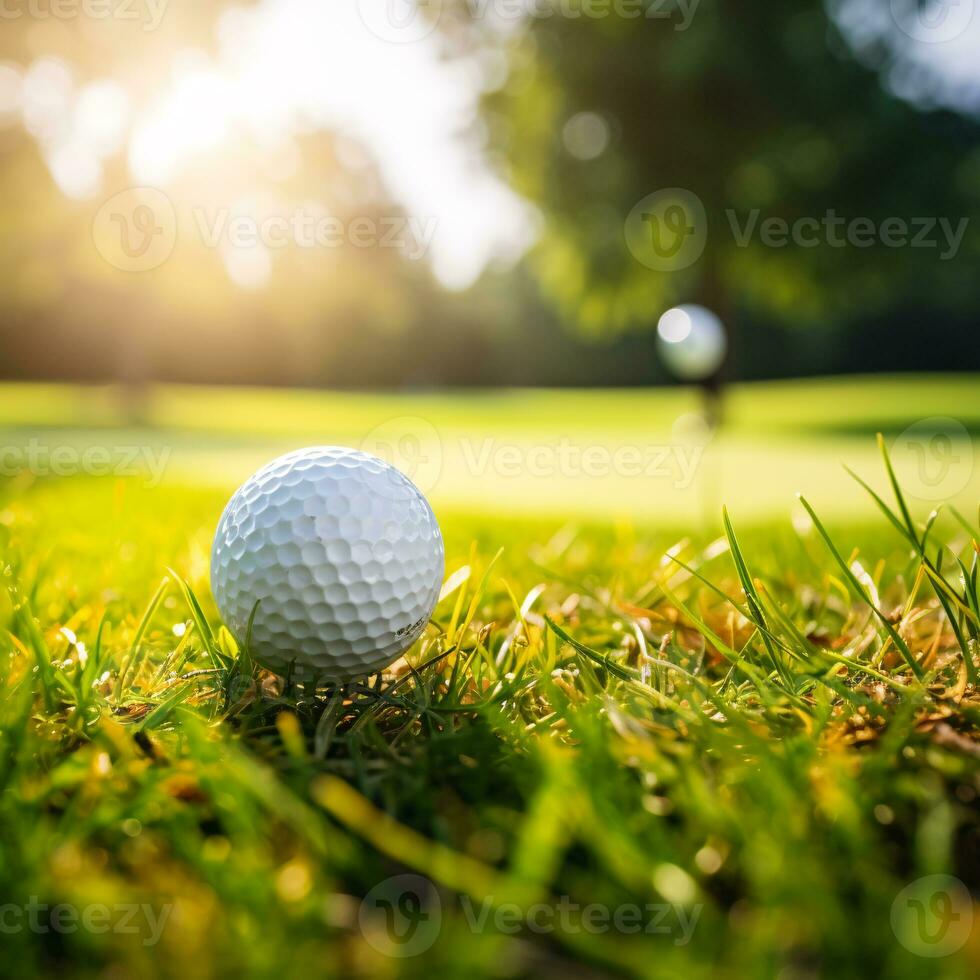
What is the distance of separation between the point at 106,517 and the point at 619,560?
249 centimetres

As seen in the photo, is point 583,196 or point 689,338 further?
point 583,196

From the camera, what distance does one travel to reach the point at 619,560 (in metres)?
2.70

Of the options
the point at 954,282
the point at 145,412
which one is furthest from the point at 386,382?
the point at 954,282

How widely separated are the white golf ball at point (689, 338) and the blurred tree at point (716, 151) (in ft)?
32.6

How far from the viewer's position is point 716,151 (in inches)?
594

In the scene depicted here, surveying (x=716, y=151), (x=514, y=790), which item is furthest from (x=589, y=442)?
(x=514, y=790)


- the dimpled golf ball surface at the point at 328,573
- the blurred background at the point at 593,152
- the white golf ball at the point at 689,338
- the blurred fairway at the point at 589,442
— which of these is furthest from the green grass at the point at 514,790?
the blurred background at the point at 593,152

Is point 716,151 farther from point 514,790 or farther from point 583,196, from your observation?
point 514,790

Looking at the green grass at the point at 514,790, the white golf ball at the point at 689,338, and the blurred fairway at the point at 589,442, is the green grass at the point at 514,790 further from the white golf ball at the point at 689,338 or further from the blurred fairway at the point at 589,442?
the white golf ball at the point at 689,338

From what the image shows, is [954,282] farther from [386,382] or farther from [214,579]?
[214,579]

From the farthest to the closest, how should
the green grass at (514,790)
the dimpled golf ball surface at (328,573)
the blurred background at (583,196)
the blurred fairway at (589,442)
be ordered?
the blurred background at (583,196)
the blurred fairway at (589,442)
the dimpled golf ball surface at (328,573)
the green grass at (514,790)

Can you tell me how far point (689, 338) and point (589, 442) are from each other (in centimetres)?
577

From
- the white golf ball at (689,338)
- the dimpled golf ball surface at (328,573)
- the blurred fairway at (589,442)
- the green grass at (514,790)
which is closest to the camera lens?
the green grass at (514,790)

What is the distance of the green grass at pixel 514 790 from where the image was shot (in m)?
0.82
